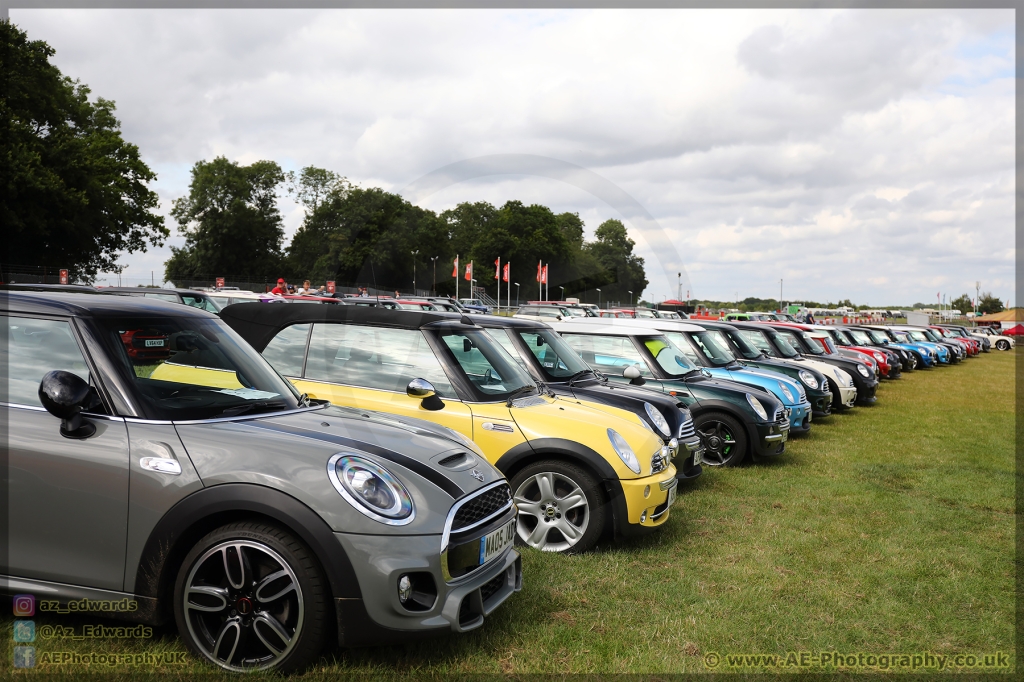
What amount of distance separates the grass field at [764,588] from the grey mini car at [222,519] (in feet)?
1.07

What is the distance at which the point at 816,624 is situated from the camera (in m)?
4.58

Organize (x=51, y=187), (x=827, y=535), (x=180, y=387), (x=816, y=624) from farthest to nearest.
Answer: (x=51, y=187), (x=827, y=535), (x=816, y=624), (x=180, y=387)

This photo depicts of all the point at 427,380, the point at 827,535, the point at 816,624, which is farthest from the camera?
the point at 827,535

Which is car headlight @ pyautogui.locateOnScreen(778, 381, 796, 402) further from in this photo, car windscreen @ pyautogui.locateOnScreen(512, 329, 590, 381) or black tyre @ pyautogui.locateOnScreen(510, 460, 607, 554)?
black tyre @ pyautogui.locateOnScreen(510, 460, 607, 554)

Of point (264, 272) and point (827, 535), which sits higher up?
point (264, 272)

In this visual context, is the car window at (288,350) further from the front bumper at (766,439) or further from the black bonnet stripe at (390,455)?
the front bumper at (766,439)

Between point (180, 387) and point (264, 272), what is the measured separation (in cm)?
7660

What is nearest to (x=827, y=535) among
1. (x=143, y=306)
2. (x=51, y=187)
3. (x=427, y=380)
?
(x=427, y=380)

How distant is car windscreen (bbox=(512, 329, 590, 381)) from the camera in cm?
763

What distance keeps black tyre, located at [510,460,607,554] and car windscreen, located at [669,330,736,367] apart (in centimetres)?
609

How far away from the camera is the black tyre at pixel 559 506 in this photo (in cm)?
563

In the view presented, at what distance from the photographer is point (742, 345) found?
13.4m

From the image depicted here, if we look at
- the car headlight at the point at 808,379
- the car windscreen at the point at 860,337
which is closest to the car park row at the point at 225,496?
the car headlight at the point at 808,379

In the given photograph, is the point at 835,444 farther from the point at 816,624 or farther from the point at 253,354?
the point at 253,354
